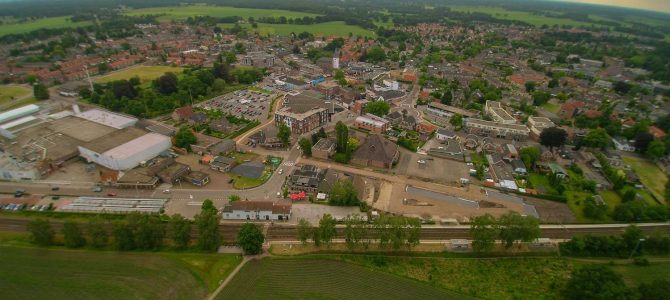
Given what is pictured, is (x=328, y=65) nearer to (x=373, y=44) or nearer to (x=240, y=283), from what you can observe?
(x=373, y=44)

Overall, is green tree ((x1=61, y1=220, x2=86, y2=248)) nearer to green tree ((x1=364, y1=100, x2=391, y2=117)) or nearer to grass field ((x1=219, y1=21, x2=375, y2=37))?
green tree ((x1=364, y1=100, x2=391, y2=117))

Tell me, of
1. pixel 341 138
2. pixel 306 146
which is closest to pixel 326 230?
pixel 306 146

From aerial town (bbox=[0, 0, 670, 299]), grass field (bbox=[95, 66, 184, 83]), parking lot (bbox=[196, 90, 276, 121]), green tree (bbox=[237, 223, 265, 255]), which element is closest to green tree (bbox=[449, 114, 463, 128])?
Result: aerial town (bbox=[0, 0, 670, 299])

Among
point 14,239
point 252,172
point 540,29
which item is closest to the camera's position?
point 14,239

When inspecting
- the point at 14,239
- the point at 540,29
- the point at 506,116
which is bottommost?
the point at 14,239

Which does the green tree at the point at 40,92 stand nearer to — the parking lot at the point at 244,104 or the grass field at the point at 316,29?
the parking lot at the point at 244,104

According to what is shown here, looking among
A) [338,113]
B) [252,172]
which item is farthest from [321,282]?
[338,113]
